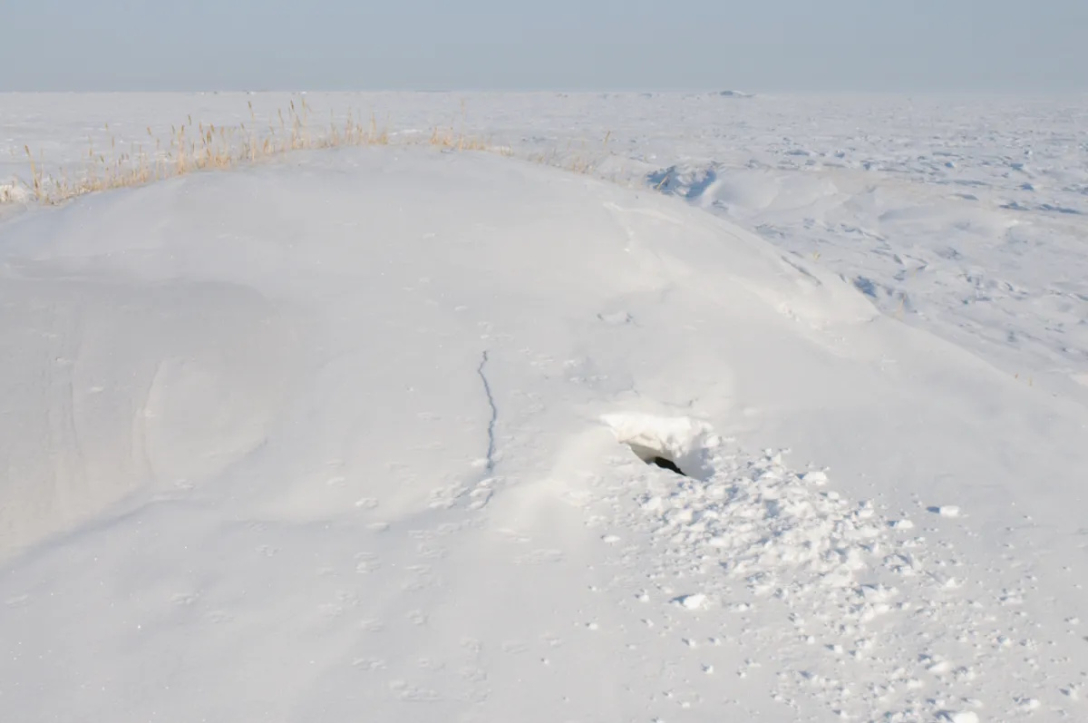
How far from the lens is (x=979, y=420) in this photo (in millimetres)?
3742

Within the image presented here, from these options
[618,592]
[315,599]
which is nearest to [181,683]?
[315,599]

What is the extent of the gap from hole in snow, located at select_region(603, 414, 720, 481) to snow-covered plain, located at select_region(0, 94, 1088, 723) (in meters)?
0.01

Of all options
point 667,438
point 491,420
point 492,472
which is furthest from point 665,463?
point 492,472

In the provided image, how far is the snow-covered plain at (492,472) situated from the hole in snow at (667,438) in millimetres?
11

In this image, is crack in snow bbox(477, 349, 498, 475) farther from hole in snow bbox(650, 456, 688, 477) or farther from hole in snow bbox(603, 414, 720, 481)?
hole in snow bbox(650, 456, 688, 477)

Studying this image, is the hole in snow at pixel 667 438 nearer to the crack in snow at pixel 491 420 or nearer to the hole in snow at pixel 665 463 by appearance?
the hole in snow at pixel 665 463

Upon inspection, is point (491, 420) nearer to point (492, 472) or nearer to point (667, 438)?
point (492, 472)

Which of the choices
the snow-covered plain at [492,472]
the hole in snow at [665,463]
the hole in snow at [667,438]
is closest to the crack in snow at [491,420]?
the snow-covered plain at [492,472]

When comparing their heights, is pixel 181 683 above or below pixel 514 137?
above

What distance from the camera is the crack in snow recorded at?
116 inches

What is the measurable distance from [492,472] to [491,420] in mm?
290

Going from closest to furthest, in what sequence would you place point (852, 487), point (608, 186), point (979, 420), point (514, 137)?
1. point (852, 487)
2. point (979, 420)
3. point (608, 186)
4. point (514, 137)

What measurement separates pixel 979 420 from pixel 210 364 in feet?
9.41

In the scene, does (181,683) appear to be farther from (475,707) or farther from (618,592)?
(618,592)
